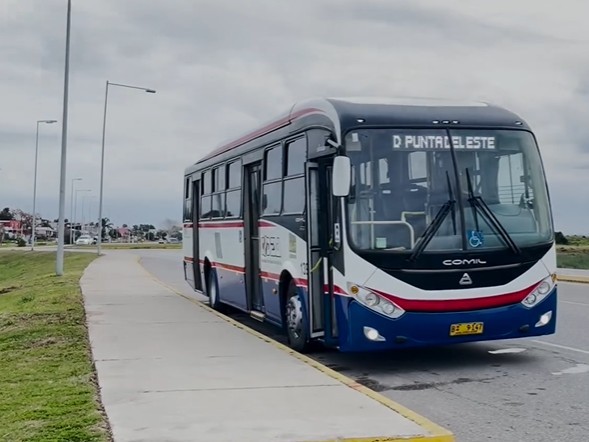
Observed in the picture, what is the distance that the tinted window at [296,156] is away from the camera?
1054cm

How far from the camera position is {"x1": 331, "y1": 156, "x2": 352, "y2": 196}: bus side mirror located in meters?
9.01

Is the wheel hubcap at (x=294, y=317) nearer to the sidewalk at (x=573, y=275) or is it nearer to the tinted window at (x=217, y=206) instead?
the tinted window at (x=217, y=206)

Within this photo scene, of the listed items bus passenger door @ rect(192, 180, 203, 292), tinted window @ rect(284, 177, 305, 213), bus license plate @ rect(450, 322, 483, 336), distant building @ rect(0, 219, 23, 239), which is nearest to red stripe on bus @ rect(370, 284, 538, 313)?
bus license plate @ rect(450, 322, 483, 336)

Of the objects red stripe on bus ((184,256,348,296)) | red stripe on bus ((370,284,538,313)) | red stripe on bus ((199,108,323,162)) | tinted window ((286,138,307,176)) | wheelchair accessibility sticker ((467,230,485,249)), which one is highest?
red stripe on bus ((199,108,323,162))

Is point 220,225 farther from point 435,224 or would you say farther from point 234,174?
point 435,224

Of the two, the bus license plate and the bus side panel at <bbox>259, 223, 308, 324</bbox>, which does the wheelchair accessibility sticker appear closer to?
the bus license plate

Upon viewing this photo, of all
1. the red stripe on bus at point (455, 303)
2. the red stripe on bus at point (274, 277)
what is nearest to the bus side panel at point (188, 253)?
A: the red stripe on bus at point (274, 277)

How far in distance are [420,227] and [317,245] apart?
139 cm

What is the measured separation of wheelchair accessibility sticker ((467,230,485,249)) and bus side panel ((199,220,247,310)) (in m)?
5.18

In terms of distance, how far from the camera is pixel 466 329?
9.25 meters

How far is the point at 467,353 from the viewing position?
36.1ft

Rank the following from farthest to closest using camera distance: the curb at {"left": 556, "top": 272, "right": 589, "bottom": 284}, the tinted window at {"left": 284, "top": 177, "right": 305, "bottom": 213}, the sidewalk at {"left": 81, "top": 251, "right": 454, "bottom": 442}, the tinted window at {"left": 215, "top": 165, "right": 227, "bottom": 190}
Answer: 1. the curb at {"left": 556, "top": 272, "right": 589, "bottom": 284}
2. the tinted window at {"left": 215, "top": 165, "right": 227, "bottom": 190}
3. the tinted window at {"left": 284, "top": 177, "right": 305, "bottom": 213}
4. the sidewalk at {"left": 81, "top": 251, "right": 454, "bottom": 442}

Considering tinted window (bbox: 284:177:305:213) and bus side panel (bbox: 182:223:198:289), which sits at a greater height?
tinted window (bbox: 284:177:305:213)

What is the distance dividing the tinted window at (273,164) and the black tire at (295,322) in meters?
1.66
